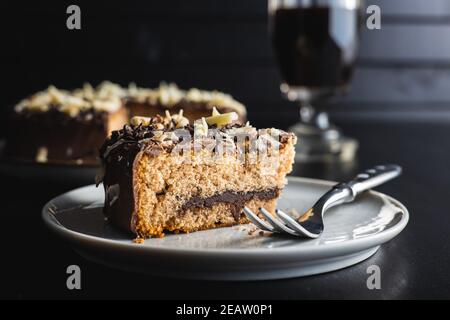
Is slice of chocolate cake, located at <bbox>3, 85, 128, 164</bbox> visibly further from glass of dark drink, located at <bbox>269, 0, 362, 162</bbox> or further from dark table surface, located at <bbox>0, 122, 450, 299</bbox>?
glass of dark drink, located at <bbox>269, 0, 362, 162</bbox>

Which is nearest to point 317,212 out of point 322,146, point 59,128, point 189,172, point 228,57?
point 189,172

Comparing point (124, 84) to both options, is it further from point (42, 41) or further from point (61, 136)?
point (61, 136)

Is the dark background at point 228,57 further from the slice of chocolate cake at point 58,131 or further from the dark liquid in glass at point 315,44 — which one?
the slice of chocolate cake at point 58,131

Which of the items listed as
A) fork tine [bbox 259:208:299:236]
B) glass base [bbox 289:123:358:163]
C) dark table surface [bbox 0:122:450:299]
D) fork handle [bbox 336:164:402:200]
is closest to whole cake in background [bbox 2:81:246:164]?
dark table surface [bbox 0:122:450:299]

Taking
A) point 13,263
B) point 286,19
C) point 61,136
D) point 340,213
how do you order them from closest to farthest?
point 13,263 < point 340,213 < point 61,136 < point 286,19

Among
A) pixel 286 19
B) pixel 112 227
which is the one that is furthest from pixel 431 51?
pixel 112 227
